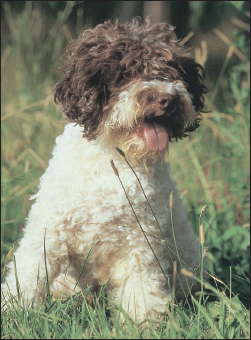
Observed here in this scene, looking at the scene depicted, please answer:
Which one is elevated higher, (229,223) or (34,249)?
(34,249)

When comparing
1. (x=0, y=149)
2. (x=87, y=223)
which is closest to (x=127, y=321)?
(x=87, y=223)

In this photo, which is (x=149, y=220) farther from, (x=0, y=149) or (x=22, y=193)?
(x=0, y=149)

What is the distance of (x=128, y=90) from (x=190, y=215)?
7.73 ft

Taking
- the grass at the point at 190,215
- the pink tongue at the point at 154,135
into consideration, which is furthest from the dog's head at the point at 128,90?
the grass at the point at 190,215

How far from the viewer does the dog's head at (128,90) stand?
249 cm

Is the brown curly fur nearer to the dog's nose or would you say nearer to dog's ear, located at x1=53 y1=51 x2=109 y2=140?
dog's ear, located at x1=53 y1=51 x2=109 y2=140

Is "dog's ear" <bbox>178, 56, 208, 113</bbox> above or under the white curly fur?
above

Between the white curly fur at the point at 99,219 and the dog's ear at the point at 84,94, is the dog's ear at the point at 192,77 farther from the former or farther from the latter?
the dog's ear at the point at 84,94

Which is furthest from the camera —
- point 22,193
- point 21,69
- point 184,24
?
point 184,24

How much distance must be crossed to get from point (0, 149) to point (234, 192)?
2460mm

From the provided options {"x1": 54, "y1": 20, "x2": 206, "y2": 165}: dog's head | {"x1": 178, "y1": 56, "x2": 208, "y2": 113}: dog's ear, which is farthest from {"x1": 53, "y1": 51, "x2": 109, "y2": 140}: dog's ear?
{"x1": 178, "y1": 56, "x2": 208, "y2": 113}: dog's ear

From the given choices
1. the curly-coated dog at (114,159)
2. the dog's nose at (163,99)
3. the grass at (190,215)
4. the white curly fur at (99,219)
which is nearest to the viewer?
the grass at (190,215)

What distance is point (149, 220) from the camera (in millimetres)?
2762

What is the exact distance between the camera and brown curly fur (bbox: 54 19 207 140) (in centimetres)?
256
